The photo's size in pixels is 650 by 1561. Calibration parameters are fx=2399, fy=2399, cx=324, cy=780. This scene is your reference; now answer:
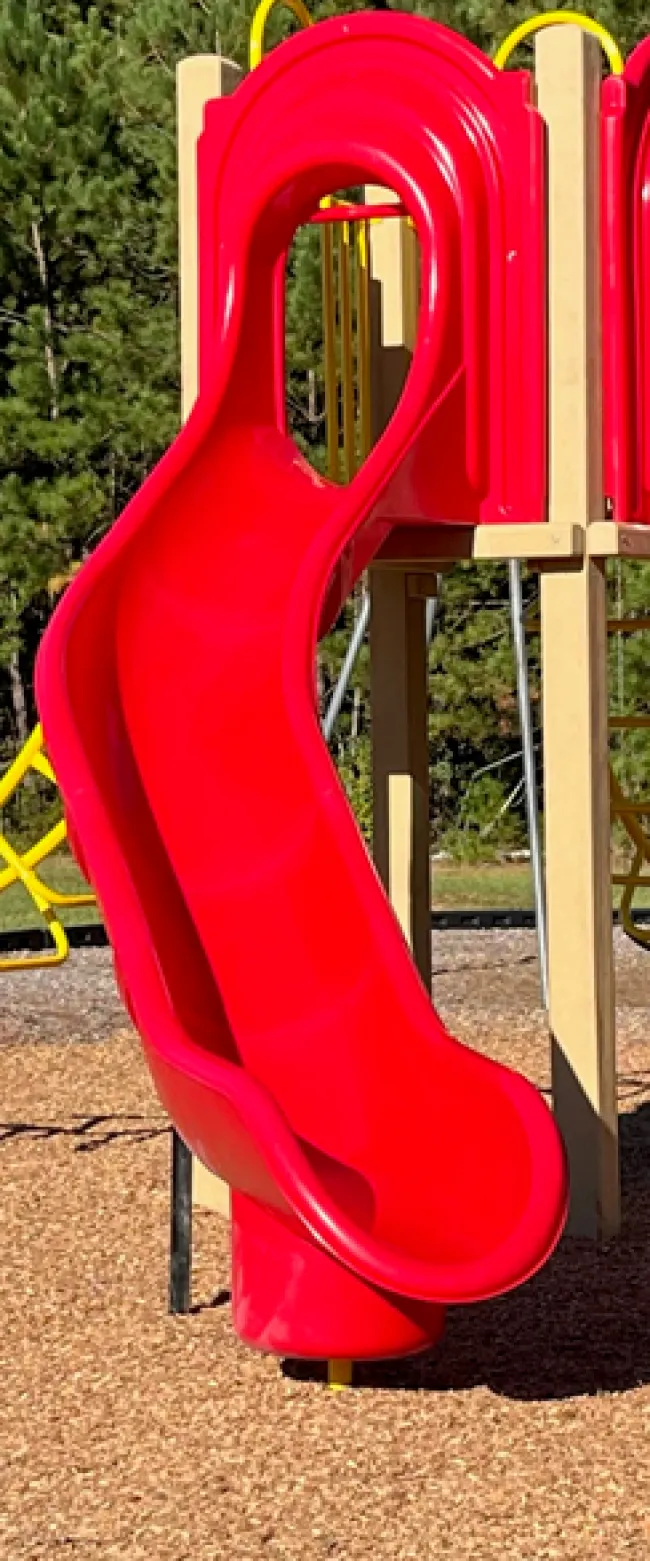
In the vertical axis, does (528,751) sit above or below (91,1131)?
above

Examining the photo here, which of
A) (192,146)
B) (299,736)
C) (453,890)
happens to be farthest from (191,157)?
(453,890)

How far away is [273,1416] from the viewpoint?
16.5 feet

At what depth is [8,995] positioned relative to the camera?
12.3 m

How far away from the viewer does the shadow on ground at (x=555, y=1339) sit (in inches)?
207

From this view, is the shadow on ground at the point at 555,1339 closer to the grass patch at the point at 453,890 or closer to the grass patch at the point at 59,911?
the grass patch at the point at 453,890

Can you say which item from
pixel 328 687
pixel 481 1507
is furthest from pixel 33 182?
pixel 481 1507

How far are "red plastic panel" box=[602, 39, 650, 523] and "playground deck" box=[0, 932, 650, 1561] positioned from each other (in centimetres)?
212

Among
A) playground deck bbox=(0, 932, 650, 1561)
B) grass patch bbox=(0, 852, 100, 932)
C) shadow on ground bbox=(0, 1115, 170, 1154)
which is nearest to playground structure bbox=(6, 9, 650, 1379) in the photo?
playground deck bbox=(0, 932, 650, 1561)

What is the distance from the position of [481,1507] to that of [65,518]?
1740cm

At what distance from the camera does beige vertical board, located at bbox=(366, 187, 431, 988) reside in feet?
24.7

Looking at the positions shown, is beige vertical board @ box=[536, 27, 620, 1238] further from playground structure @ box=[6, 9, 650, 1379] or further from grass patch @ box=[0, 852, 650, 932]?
grass patch @ box=[0, 852, 650, 932]

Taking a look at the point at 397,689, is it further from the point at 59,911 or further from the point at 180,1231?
the point at 59,911

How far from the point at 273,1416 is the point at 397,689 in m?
3.05

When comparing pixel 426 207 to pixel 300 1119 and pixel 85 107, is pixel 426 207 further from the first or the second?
pixel 85 107
